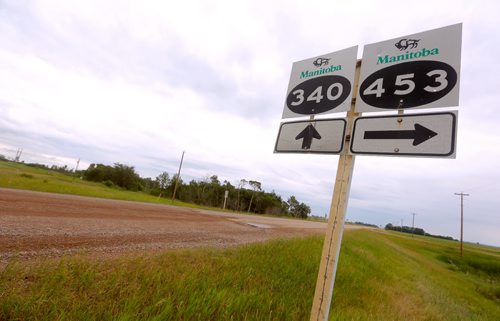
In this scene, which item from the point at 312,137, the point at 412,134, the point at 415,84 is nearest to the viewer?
the point at 412,134

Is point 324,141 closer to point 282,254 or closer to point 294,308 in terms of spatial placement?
point 294,308

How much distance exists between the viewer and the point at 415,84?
7.07 ft

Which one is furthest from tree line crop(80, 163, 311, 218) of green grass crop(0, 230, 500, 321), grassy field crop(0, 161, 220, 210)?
green grass crop(0, 230, 500, 321)

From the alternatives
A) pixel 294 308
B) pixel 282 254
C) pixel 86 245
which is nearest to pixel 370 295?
pixel 282 254

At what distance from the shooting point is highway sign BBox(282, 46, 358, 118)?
8.48 ft

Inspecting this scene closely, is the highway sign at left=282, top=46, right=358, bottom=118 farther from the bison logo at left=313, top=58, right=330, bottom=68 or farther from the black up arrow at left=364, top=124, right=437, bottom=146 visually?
the black up arrow at left=364, top=124, right=437, bottom=146

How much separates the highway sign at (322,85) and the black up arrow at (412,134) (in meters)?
0.45

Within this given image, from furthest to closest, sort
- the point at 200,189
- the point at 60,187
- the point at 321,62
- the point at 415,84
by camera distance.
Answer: the point at 200,189 < the point at 60,187 < the point at 321,62 < the point at 415,84

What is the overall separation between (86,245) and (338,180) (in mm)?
4699

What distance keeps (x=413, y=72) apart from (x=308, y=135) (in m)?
1.05

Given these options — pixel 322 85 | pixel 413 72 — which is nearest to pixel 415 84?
pixel 413 72

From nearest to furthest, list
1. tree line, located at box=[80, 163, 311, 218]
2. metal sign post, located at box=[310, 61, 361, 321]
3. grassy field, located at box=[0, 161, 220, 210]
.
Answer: metal sign post, located at box=[310, 61, 361, 321] → grassy field, located at box=[0, 161, 220, 210] → tree line, located at box=[80, 163, 311, 218]

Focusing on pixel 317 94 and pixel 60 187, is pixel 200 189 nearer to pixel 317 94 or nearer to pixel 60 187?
pixel 60 187

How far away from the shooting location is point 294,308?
3.09m
